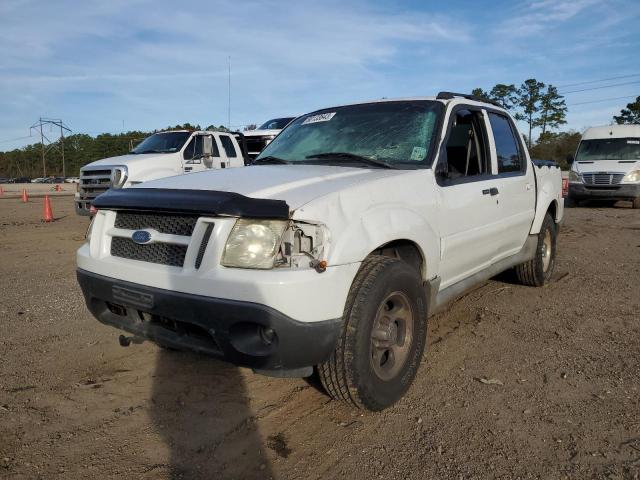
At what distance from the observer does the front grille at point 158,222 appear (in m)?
2.55

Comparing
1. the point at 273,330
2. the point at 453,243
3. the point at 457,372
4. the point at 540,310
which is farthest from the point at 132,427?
the point at 540,310

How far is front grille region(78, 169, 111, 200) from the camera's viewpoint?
9.57 meters

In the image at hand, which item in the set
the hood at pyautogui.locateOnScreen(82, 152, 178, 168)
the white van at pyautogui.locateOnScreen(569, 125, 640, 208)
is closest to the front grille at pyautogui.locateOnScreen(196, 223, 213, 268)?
the hood at pyautogui.locateOnScreen(82, 152, 178, 168)

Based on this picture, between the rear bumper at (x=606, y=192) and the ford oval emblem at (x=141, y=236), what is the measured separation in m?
14.0

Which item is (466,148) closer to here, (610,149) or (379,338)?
(379,338)

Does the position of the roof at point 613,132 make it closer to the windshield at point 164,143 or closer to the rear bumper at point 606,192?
the rear bumper at point 606,192

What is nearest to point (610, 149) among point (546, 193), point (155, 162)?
point (546, 193)

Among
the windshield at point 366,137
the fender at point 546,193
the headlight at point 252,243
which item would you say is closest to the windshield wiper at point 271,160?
the windshield at point 366,137

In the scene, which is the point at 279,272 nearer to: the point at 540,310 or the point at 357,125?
the point at 357,125

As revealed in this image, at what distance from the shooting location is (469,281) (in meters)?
3.87

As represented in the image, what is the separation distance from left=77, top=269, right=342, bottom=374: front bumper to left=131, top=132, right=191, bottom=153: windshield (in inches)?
318

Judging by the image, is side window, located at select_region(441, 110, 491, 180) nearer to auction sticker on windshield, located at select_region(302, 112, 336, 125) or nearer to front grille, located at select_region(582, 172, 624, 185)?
auction sticker on windshield, located at select_region(302, 112, 336, 125)

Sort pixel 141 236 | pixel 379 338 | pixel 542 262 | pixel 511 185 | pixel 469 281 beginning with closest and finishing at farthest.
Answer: pixel 141 236 < pixel 379 338 < pixel 469 281 < pixel 511 185 < pixel 542 262

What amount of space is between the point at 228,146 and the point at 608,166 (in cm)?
1015
